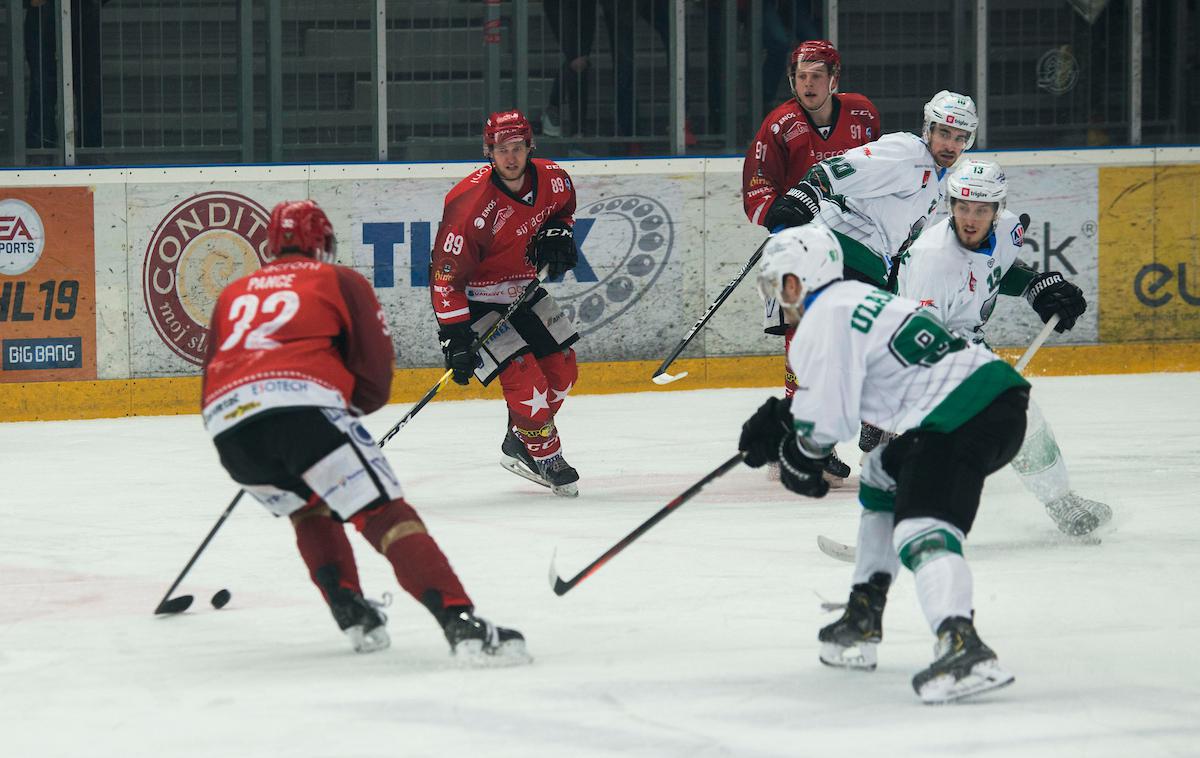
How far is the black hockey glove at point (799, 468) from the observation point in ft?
10.9

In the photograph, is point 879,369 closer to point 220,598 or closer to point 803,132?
point 220,598

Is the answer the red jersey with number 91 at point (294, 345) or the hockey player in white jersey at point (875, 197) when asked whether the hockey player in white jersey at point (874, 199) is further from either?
the red jersey with number 91 at point (294, 345)

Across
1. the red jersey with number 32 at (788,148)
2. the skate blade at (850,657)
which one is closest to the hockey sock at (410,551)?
the skate blade at (850,657)

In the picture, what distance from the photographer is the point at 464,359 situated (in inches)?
219

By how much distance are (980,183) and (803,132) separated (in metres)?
1.56

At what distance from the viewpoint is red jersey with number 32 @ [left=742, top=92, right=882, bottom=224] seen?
5.95 meters

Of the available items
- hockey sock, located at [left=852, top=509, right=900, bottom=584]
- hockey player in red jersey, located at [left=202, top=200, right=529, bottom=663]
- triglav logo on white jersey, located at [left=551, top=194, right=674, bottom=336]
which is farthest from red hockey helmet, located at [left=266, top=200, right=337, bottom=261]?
triglav logo on white jersey, located at [left=551, top=194, right=674, bottom=336]

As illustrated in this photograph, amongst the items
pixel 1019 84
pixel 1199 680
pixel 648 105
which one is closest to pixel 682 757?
pixel 1199 680

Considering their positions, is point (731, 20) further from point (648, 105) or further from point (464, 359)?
point (464, 359)

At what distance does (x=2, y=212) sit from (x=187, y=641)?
429 centimetres

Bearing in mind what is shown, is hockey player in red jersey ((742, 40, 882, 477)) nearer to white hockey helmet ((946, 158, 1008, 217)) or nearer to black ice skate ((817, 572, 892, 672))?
white hockey helmet ((946, 158, 1008, 217))

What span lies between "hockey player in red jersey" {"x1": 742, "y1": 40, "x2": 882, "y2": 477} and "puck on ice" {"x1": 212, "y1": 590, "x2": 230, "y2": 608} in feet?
7.80

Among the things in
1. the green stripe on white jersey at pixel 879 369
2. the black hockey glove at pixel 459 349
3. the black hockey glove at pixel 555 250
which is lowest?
the black hockey glove at pixel 459 349

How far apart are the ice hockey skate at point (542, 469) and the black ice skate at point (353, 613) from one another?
210 cm
